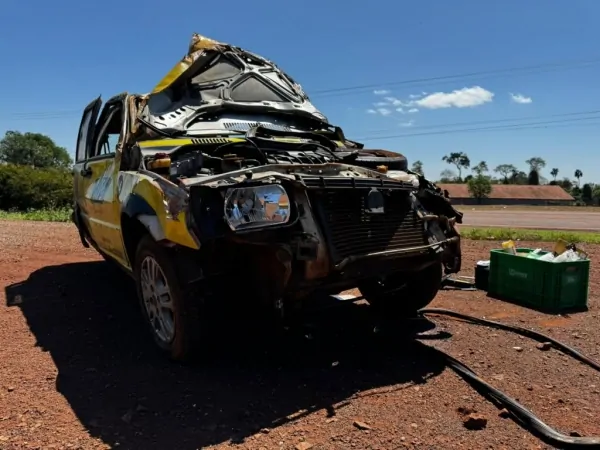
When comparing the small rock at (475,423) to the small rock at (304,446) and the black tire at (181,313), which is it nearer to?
the small rock at (304,446)

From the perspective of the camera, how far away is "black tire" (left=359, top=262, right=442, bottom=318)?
445 cm

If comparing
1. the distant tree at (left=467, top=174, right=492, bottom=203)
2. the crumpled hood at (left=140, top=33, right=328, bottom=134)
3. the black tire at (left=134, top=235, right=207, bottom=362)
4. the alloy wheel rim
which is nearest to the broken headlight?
the black tire at (left=134, top=235, right=207, bottom=362)

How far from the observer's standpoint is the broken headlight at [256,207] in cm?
320

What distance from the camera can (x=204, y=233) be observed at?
313 centimetres

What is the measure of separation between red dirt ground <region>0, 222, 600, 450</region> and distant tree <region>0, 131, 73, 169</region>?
294 ft

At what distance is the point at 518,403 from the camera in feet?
10.3

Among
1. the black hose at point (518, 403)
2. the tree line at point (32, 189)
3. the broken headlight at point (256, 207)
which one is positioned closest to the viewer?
the black hose at point (518, 403)

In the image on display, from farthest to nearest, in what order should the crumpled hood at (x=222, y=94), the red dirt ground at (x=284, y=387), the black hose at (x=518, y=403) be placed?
the crumpled hood at (x=222, y=94) → the red dirt ground at (x=284, y=387) → the black hose at (x=518, y=403)

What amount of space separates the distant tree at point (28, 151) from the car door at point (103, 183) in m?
87.1

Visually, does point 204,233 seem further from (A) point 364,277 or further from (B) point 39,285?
(B) point 39,285

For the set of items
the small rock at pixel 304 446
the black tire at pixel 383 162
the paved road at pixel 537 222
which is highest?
the black tire at pixel 383 162

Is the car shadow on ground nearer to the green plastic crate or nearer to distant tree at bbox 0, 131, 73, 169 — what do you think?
the green plastic crate

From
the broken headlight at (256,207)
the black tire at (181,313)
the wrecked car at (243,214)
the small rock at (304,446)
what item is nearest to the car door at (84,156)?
the wrecked car at (243,214)

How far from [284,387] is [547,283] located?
323 centimetres
